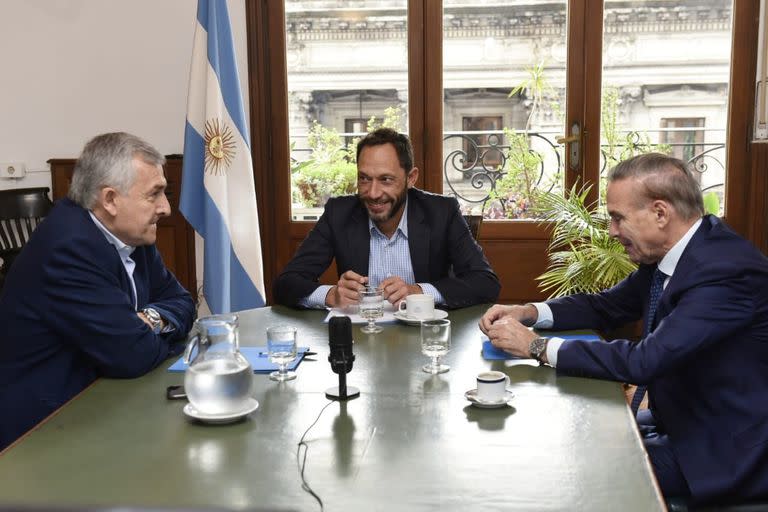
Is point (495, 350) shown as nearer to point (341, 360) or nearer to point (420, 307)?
point (420, 307)

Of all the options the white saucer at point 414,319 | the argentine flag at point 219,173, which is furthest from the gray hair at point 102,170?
the argentine flag at point 219,173

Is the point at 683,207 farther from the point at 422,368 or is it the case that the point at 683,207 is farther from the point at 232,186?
the point at 232,186

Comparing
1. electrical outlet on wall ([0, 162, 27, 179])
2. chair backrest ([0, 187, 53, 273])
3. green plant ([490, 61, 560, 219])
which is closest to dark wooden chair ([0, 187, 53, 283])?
chair backrest ([0, 187, 53, 273])

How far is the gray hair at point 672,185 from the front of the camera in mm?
1830

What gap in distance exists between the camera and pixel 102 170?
1987 millimetres

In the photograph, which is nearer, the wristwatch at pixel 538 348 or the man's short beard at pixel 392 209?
the wristwatch at pixel 538 348

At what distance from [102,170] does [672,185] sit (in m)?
1.41

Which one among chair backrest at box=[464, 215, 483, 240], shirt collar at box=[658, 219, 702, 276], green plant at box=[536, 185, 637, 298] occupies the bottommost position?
green plant at box=[536, 185, 637, 298]

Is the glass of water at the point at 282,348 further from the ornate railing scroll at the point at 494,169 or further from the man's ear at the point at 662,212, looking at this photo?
the ornate railing scroll at the point at 494,169

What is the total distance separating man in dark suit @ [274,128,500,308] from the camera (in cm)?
275

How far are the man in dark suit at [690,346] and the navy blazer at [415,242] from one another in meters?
0.87

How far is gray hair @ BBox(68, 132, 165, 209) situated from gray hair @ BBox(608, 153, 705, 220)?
128cm

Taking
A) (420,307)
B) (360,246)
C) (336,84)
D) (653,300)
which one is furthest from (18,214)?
(653,300)

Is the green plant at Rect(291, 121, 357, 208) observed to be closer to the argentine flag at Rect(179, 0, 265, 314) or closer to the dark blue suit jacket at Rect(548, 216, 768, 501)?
the argentine flag at Rect(179, 0, 265, 314)
